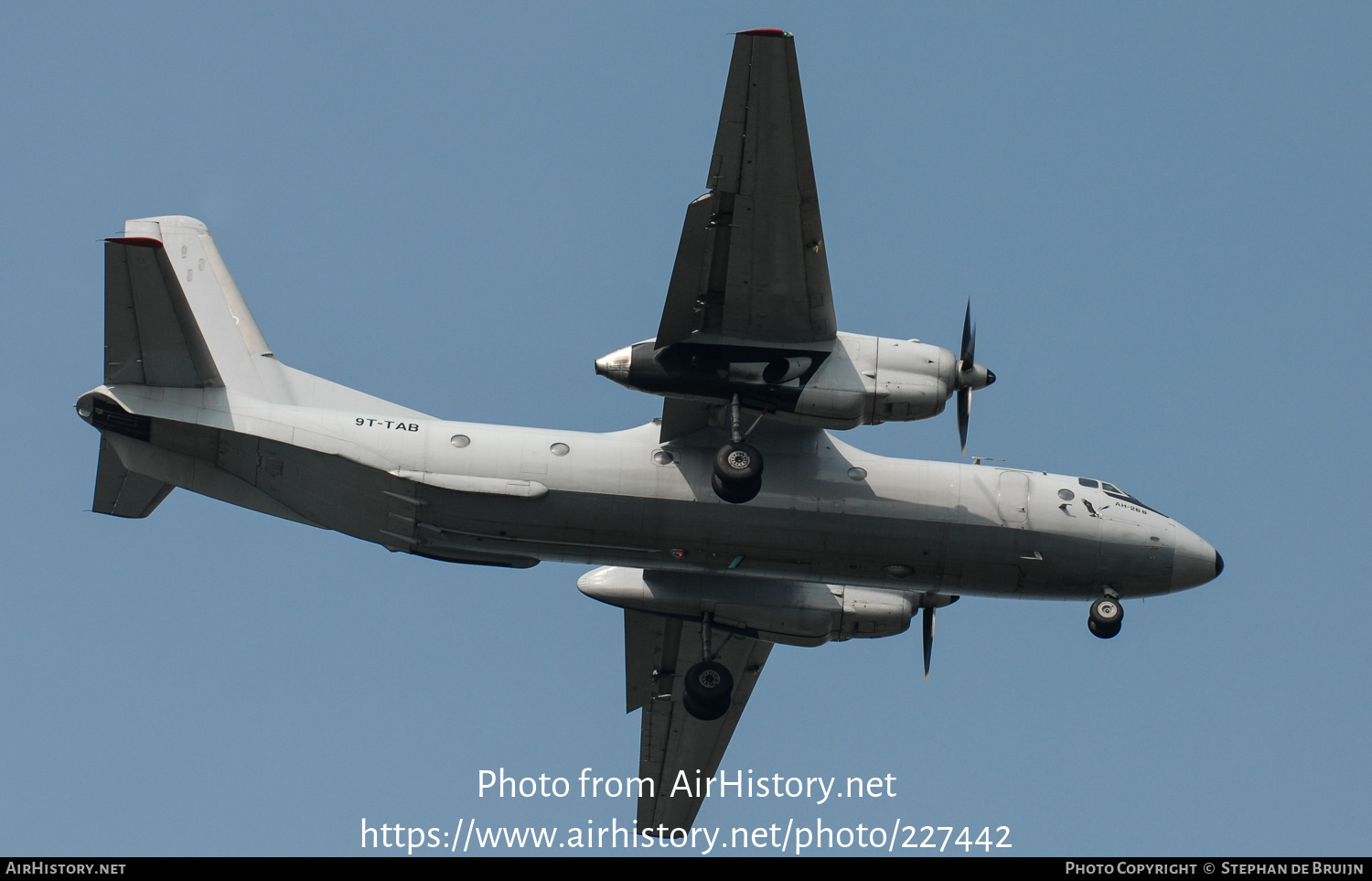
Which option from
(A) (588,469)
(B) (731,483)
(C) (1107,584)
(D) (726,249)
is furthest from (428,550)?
(C) (1107,584)

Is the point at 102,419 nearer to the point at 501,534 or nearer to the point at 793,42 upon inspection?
the point at 501,534

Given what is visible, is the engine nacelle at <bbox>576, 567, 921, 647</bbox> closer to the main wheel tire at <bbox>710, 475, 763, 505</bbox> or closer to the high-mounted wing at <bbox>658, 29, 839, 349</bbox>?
the main wheel tire at <bbox>710, 475, 763, 505</bbox>

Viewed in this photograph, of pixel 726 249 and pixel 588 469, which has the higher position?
pixel 726 249

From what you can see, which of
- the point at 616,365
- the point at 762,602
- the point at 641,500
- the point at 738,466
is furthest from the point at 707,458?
the point at 762,602

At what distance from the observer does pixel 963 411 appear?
2255 cm

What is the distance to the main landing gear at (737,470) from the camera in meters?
21.3

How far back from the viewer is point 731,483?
2133cm

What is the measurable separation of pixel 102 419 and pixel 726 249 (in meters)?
9.31

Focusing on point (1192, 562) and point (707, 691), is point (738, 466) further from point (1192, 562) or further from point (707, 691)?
point (1192, 562)

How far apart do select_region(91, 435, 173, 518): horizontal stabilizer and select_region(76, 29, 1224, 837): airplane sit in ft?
0.10

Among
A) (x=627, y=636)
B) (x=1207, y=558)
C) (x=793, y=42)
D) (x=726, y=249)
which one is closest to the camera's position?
(x=793, y=42)

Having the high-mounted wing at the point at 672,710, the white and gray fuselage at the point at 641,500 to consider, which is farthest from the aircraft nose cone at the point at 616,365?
the high-mounted wing at the point at 672,710

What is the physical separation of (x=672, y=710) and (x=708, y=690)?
455cm

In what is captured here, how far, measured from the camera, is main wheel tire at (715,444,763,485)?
21.3 m
